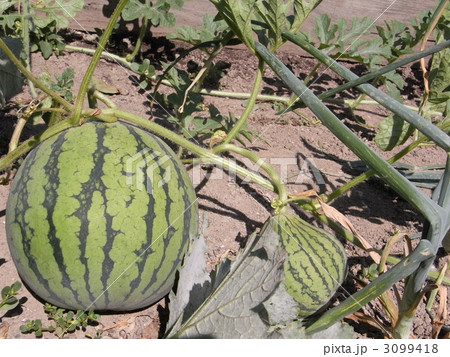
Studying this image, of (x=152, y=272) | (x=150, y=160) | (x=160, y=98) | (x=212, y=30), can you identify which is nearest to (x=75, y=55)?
(x=160, y=98)

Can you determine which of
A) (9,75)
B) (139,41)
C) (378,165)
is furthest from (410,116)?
(139,41)

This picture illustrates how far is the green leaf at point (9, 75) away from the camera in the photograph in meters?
1.95

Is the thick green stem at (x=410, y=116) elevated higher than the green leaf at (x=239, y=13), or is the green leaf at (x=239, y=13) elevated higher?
the green leaf at (x=239, y=13)

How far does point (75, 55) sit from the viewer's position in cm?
292

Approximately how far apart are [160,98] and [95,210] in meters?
1.28

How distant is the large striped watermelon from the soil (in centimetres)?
17

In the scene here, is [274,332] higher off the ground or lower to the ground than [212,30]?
lower

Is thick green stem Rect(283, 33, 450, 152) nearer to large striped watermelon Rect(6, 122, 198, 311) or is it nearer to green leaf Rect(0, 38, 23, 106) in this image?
large striped watermelon Rect(6, 122, 198, 311)

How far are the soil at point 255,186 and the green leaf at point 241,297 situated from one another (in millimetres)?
285

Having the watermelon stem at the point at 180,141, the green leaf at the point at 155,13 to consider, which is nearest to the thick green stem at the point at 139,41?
the green leaf at the point at 155,13

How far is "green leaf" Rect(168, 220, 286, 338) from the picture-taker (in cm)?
148

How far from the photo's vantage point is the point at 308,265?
69.4 inches

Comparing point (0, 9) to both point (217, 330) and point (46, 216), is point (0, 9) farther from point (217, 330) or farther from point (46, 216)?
point (217, 330)

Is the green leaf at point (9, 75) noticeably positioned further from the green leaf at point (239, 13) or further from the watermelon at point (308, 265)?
the watermelon at point (308, 265)
